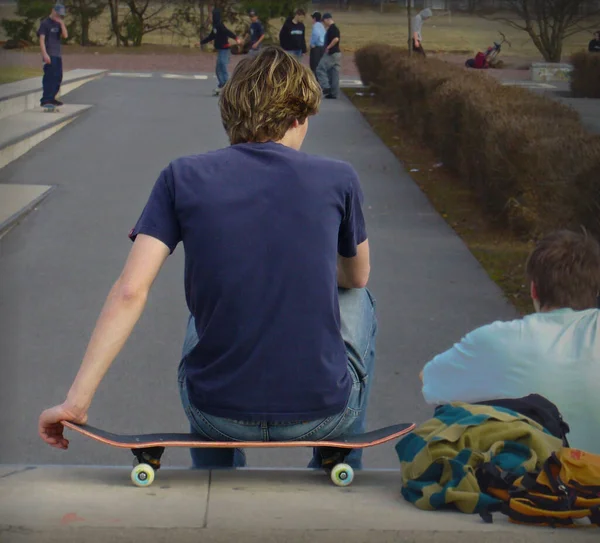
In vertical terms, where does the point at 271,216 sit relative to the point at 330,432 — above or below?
above

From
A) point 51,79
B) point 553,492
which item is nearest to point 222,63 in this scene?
point 51,79

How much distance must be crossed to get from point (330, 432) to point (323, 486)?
0.56ft

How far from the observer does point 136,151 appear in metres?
13.7

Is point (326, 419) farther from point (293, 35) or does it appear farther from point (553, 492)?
point (293, 35)

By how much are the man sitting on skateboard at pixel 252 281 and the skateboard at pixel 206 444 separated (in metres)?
0.04

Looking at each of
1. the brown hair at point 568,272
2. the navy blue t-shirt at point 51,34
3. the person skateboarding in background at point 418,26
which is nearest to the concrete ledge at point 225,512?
the brown hair at point 568,272

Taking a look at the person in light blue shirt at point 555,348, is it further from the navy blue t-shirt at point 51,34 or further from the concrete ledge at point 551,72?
the concrete ledge at point 551,72

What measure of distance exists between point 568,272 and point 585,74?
20.9m

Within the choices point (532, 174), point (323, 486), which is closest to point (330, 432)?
point (323, 486)

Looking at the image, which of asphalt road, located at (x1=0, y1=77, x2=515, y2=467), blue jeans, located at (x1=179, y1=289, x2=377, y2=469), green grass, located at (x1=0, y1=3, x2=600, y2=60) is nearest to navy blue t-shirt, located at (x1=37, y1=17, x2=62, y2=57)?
asphalt road, located at (x1=0, y1=77, x2=515, y2=467)

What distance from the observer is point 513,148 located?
28.7ft

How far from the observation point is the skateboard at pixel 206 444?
8.80 feet

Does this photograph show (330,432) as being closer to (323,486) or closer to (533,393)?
(323,486)

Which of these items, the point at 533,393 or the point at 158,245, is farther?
the point at 533,393
